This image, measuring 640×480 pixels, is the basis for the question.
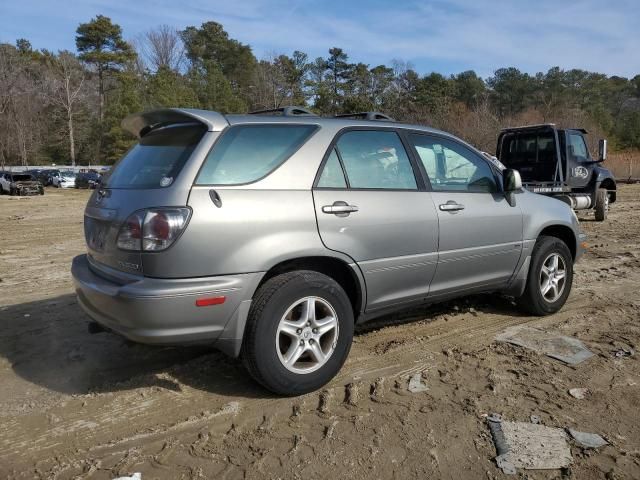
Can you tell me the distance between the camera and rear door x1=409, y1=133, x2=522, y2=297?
4105 mm

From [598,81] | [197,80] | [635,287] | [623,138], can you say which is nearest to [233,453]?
[635,287]

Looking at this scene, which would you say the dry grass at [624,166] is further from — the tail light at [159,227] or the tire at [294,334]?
the tail light at [159,227]

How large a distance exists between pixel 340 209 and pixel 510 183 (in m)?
1.80

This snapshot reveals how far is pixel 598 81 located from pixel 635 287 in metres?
73.4

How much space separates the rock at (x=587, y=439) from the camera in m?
2.79

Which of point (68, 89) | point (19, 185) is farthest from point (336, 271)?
point (68, 89)

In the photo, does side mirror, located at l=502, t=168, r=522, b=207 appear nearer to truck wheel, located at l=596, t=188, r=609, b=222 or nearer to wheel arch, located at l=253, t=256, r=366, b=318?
wheel arch, located at l=253, t=256, r=366, b=318

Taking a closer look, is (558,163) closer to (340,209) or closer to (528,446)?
(340,209)

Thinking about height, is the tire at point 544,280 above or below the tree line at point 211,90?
below

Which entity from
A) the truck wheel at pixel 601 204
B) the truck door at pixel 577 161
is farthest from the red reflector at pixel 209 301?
the truck wheel at pixel 601 204

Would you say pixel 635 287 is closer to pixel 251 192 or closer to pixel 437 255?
pixel 437 255

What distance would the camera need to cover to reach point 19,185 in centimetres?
3077

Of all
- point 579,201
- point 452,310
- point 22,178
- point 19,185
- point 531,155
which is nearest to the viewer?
point 452,310

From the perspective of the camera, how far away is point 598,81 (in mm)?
68438
